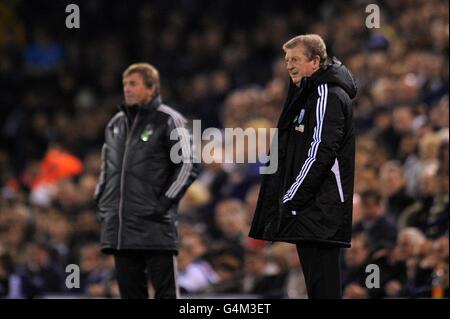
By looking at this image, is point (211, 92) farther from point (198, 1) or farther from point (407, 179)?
point (407, 179)

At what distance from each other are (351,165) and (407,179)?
12.6 ft

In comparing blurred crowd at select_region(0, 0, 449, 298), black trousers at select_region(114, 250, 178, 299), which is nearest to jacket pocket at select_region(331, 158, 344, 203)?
black trousers at select_region(114, 250, 178, 299)

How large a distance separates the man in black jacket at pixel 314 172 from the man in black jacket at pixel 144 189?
1068mm

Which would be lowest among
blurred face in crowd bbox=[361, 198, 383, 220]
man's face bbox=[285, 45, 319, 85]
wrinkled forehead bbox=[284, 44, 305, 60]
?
blurred face in crowd bbox=[361, 198, 383, 220]

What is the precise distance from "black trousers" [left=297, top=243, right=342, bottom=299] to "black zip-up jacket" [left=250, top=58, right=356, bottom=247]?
0.29ft

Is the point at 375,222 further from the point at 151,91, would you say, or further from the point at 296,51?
the point at 296,51

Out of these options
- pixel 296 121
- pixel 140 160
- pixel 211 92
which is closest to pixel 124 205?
pixel 140 160

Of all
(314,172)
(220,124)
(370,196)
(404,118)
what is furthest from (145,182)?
(220,124)

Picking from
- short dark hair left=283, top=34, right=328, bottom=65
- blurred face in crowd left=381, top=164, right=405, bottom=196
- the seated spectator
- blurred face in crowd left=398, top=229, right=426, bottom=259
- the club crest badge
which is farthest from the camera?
blurred face in crowd left=381, top=164, right=405, bottom=196

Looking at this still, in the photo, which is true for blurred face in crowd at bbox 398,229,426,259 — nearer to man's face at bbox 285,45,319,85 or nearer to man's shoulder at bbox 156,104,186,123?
man's shoulder at bbox 156,104,186,123

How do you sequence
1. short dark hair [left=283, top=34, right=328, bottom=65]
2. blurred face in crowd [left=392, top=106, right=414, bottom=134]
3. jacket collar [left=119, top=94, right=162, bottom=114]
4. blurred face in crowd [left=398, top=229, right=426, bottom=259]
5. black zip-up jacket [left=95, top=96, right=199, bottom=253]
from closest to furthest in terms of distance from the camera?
1. short dark hair [left=283, top=34, right=328, bottom=65]
2. black zip-up jacket [left=95, top=96, right=199, bottom=253]
3. jacket collar [left=119, top=94, right=162, bottom=114]
4. blurred face in crowd [left=398, top=229, right=426, bottom=259]
5. blurred face in crowd [left=392, top=106, right=414, bottom=134]

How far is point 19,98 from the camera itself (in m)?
15.0

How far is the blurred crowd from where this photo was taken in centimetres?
885

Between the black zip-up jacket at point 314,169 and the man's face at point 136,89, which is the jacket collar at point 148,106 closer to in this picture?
the man's face at point 136,89
